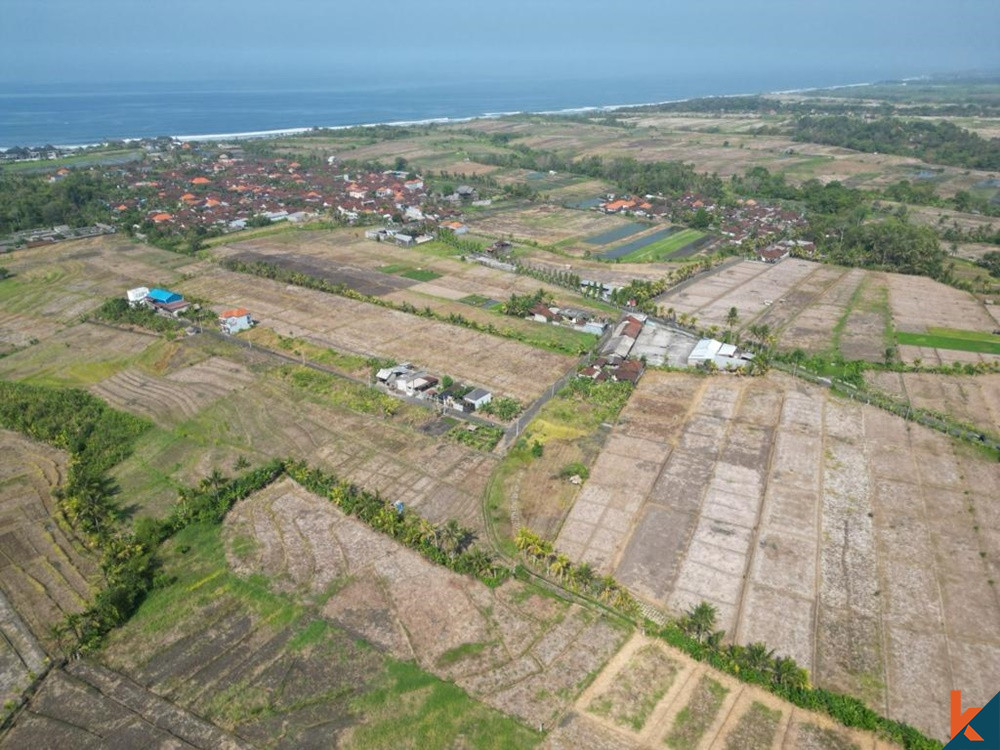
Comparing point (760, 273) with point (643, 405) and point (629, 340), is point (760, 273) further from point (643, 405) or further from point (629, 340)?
point (643, 405)

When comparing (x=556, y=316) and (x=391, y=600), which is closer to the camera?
(x=391, y=600)

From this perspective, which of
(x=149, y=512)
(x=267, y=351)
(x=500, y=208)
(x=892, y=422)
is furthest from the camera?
(x=500, y=208)

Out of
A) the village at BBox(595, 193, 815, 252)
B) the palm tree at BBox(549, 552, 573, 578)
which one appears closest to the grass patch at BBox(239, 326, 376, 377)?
the palm tree at BBox(549, 552, 573, 578)

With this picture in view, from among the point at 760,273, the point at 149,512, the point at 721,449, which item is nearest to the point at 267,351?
the point at 149,512

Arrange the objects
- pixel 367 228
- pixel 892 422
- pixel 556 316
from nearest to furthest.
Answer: pixel 892 422 < pixel 556 316 < pixel 367 228

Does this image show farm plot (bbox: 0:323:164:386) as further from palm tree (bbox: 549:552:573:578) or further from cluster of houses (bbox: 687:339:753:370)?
cluster of houses (bbox: 687:339:753:370)

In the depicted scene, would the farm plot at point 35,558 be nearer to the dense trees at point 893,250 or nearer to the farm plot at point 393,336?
the farm plot at point 393,336

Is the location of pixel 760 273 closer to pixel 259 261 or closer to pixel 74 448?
pixel 259 261
